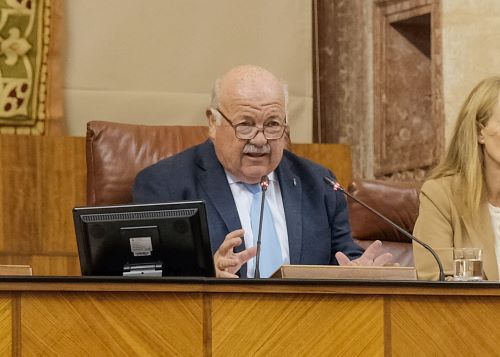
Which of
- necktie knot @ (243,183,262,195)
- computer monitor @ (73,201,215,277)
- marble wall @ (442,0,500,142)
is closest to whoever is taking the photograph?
computer monitor @ (73,201,215,277)

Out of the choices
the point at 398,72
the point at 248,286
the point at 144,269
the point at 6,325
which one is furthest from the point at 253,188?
the point at 398,72

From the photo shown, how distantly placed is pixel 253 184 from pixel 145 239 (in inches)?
42.1

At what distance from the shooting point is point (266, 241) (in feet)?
12.7

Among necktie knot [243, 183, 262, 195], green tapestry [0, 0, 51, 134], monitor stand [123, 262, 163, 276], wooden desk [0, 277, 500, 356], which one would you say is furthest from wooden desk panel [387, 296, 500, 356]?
green tapestry [0, 0, 51, 134]

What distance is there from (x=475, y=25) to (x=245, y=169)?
6.25ft

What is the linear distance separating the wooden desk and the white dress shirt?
1135 millimetres

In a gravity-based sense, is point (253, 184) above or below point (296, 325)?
above

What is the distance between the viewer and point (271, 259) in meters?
3.85

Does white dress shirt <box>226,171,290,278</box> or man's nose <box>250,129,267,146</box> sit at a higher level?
man's nose <box>250,129,267,146</box>

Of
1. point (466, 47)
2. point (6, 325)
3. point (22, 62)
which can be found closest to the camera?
point (6, 325)

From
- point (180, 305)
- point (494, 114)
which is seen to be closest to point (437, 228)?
point (494, 114)

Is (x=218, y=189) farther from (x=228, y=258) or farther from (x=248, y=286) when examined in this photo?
(x=248, y=286)

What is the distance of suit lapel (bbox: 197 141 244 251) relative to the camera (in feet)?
12.6

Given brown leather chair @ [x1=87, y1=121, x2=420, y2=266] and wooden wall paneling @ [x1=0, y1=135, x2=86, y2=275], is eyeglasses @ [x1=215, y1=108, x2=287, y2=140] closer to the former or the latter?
brown leather chair @ [x1=87, y1=121, x2=420, y2=266]
